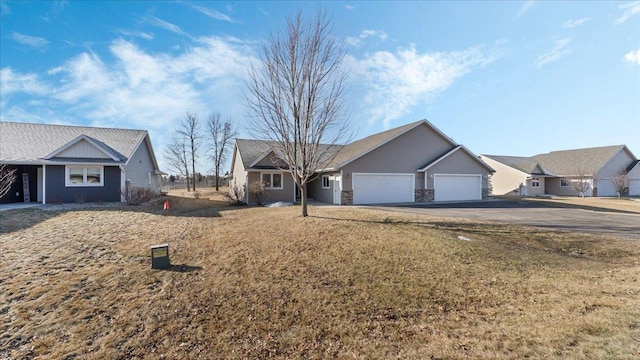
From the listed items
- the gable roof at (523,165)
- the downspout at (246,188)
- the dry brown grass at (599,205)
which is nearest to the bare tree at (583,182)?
the gable roof at (523,165)

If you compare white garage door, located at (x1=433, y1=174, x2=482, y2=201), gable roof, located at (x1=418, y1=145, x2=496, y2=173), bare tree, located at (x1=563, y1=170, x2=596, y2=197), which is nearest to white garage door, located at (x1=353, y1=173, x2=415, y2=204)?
gable roof, located at (x1=418, y1=145, x2=496, y2=173)

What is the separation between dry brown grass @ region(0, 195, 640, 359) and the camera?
12.2 feet

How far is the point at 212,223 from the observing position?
1161 centimetres

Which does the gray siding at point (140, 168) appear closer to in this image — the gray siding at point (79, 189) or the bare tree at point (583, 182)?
the gray siding at point (79, 189)

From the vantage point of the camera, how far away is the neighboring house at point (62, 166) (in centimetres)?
1633

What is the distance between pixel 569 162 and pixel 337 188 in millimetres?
35454

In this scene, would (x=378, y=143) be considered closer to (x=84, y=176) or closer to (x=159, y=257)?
(x=159, y=257)

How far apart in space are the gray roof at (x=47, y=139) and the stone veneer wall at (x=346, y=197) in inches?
574

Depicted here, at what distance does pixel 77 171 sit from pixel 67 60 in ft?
23.1

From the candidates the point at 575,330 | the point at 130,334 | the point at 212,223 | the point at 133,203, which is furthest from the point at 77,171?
the point at 575,330

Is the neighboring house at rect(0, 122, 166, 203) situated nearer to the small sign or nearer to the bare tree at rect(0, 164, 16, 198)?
the bare tree at rect(0, 164, 16, 198)

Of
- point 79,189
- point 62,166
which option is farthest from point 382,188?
point 62,166

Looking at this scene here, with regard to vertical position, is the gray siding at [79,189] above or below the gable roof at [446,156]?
below

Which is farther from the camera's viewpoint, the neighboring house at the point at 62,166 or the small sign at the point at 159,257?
the neighboring house at the point at 62,166
